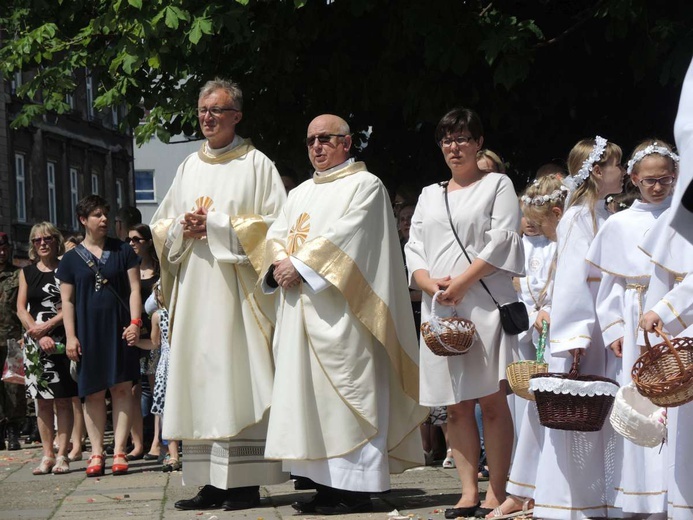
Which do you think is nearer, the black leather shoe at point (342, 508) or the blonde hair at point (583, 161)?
the blonde hair at point (583, 161)

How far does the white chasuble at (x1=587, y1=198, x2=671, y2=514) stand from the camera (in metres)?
6.41

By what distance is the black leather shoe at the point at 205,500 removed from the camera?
814cm

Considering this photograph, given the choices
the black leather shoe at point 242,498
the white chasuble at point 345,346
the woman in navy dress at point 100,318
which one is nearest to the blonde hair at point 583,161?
the white chasuble at point 345,346

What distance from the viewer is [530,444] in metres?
7.52

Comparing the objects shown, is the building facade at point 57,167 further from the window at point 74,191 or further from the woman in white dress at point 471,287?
the woman in white dress at point 471,287

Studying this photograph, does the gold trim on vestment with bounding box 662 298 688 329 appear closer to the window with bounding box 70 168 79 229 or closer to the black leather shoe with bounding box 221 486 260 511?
the black leather shoe with bounding box 221 486 260 511

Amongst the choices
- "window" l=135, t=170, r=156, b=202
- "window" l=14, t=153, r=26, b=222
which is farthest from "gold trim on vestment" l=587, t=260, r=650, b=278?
"window" l=135, t=170, r=156, b=202

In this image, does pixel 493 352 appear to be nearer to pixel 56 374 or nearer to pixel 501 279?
pixel 501 279

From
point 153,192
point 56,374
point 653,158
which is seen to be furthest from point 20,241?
point 653,158

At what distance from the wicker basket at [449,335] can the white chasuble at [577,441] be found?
0.47 metres

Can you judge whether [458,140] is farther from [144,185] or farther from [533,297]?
[144,185]

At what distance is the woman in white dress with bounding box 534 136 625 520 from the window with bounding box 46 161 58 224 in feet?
131

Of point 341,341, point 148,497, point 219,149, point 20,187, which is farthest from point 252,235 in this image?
point 20,187

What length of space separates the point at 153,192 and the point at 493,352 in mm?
57749
